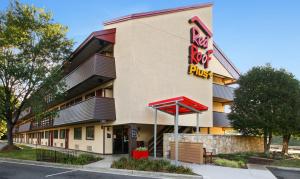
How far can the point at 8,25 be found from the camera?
88.4 feet

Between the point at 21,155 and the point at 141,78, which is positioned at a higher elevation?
the point at 141,78

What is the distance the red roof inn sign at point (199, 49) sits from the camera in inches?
1060

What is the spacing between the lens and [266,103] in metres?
24.0

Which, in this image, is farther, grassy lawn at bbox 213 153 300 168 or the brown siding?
the brown siding

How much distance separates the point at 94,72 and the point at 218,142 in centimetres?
1097

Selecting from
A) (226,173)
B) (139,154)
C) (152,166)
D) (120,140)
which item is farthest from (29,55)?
(226,173)

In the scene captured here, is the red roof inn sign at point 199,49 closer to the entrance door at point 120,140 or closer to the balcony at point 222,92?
the balcony at point 222,92

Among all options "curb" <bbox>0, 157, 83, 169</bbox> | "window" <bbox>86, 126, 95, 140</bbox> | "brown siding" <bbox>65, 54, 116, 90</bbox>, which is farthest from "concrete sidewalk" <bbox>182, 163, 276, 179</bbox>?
"window" <bbox>86, 126, 95, 140</bbox>

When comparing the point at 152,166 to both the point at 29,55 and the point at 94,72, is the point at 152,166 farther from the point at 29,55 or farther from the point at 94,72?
the point at 29,55

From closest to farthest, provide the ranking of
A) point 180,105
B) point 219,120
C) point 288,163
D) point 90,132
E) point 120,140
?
point 180,105, point 288,163, point 120,140, point 90,132, point 219,120

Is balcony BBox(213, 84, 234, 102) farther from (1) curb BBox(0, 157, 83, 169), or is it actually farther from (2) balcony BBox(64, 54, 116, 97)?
(1) curb BBox(0, 157, 83, 169)

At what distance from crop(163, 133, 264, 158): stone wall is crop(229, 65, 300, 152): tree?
1.24m

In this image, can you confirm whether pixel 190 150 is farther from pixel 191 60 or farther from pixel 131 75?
pixel 191 60

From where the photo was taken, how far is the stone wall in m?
21.9
